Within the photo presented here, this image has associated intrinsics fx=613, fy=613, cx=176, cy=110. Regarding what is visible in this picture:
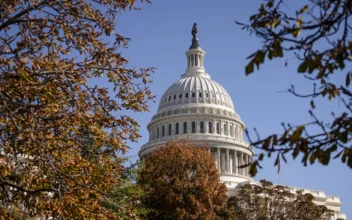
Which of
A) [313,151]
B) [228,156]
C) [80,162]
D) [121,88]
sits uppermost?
[228,156]

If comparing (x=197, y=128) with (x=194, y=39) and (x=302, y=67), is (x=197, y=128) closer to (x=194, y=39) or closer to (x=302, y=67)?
(x=194, y=39)

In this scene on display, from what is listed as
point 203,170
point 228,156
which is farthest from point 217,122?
point 203,170

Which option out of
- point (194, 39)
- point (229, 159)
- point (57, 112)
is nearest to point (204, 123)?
point (229, 159)

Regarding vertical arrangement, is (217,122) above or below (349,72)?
above

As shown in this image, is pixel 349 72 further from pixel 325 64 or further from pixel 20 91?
pixel 20 91

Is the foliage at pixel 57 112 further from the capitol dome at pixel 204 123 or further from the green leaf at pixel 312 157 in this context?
the capitol dome at pixel 204 123

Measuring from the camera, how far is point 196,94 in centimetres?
14738

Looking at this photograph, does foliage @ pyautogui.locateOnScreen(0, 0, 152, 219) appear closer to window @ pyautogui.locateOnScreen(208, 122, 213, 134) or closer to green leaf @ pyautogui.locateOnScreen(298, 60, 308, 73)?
green leaf @ pyautogui.locateOnScreen(298, 60, 308, 73)

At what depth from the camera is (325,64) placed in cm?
977

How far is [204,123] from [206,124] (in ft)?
1.70

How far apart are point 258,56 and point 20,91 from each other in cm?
834

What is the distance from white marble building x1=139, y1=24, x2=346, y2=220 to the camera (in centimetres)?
13650

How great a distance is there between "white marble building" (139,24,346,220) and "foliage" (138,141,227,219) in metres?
75.9

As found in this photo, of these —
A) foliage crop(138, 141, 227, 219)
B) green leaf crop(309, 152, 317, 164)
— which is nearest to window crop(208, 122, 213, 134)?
foliage crop(138, 141, 227, 219)
